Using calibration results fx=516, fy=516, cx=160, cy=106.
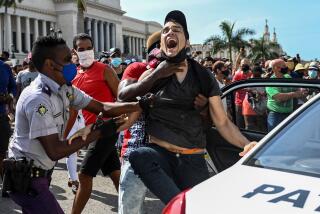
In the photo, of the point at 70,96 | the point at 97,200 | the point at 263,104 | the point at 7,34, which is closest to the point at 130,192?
the point at 70,96

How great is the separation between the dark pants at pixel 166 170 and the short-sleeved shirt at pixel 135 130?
436 mm

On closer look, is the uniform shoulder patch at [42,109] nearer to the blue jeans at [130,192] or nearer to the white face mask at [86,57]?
the blue jeans at [130,192]

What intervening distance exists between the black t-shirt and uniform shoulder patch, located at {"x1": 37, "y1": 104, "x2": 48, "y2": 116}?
2.39ft

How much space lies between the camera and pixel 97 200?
602 centimetres

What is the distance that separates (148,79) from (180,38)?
1.18ft

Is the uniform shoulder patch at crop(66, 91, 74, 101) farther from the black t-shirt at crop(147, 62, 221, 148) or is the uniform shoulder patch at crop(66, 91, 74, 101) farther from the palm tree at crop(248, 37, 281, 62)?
the palm tree at crop(248, 37, 281, 62)

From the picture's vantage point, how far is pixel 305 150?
8.64ft

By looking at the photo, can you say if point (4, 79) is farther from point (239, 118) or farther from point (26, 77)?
point (26, 77)

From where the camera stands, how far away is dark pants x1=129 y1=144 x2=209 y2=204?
3156 millimetres

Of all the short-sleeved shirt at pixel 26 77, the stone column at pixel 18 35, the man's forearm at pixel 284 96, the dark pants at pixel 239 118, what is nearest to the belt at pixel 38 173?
the dark pants at pixel 239 118

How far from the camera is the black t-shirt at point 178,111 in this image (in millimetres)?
3352

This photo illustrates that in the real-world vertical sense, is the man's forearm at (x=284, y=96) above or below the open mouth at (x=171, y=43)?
below

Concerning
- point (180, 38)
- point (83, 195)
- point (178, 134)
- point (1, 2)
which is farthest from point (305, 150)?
point (1, 2)

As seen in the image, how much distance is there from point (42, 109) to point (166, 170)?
89 centimetres
